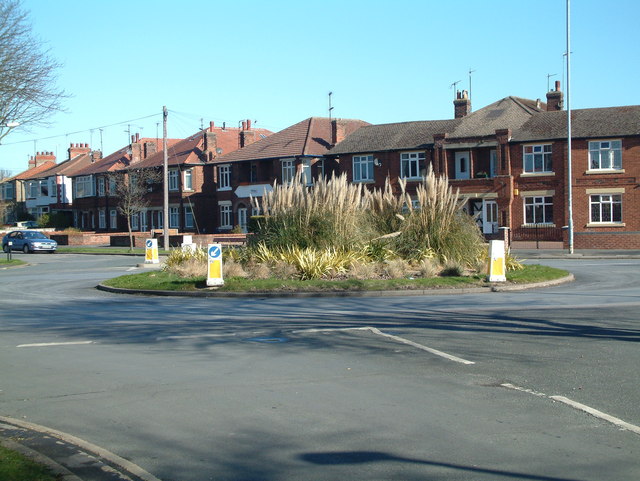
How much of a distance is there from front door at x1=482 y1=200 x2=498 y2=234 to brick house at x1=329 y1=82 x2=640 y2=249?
0.20 feet

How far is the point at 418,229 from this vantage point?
22.9m

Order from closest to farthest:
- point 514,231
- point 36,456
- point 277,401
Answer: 1. point 36,456
2. point 277,401
3. point 514,231

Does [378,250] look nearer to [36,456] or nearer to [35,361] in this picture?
[35,361]

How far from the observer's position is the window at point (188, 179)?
58.9 meters

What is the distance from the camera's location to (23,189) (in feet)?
276

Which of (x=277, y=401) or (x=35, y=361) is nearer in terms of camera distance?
(x=277, y=401)

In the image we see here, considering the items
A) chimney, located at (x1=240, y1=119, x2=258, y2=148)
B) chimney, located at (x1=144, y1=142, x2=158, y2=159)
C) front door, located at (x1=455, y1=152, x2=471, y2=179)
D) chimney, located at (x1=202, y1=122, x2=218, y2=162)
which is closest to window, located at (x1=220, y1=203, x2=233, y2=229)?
chimney, located at (x1=202, y1=122, x2=218, y2=162)

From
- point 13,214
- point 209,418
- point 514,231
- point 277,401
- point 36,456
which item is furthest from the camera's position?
point 13,214

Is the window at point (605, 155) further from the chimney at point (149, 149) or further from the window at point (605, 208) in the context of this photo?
the chimney at point (149, 149)

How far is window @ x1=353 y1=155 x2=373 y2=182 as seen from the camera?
163 ft

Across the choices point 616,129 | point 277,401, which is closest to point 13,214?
point 616,129

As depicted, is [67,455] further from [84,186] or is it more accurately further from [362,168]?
[84,186]

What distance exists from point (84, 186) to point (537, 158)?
4325cm

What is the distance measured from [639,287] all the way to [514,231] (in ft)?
85.6
